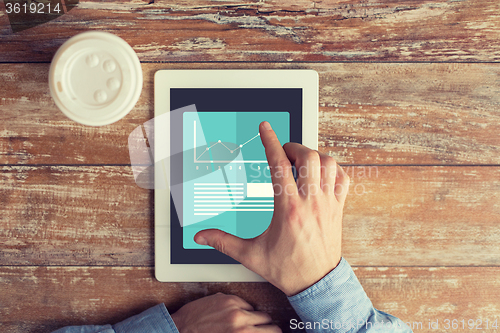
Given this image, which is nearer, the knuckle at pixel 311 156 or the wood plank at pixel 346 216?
the knuckle at pixel 311 156

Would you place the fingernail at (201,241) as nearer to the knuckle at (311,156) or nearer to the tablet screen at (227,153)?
the tablet screen at (227,153)

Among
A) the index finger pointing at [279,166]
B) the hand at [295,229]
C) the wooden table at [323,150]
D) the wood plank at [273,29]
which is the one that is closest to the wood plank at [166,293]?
the wooden table at [323,150]

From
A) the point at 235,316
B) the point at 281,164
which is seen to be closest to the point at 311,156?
the point at 281,164

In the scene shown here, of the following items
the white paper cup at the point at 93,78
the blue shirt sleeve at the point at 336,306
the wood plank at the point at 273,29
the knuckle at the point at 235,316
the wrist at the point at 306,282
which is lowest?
the knuckle at the point at 235,316

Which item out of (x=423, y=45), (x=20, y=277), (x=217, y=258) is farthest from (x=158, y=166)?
(x=423, y=45)

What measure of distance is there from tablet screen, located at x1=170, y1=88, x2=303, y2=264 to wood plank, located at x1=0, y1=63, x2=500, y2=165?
0.05 meters

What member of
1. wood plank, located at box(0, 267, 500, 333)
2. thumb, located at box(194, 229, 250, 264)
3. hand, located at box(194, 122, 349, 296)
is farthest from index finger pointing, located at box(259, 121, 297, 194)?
wood plank, located at box(0, 267, 500, 333)

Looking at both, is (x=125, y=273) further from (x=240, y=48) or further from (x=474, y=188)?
(x=474, y=188)

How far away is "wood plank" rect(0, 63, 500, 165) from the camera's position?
0.54 metres

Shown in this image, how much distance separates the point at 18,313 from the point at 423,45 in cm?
87

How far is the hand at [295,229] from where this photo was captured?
1.44 feet

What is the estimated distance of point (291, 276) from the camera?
1.50ft

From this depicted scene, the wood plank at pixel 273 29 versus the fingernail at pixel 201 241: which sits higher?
the wood plank at pixel 273 29

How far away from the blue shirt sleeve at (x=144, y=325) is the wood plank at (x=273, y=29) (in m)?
0.44
